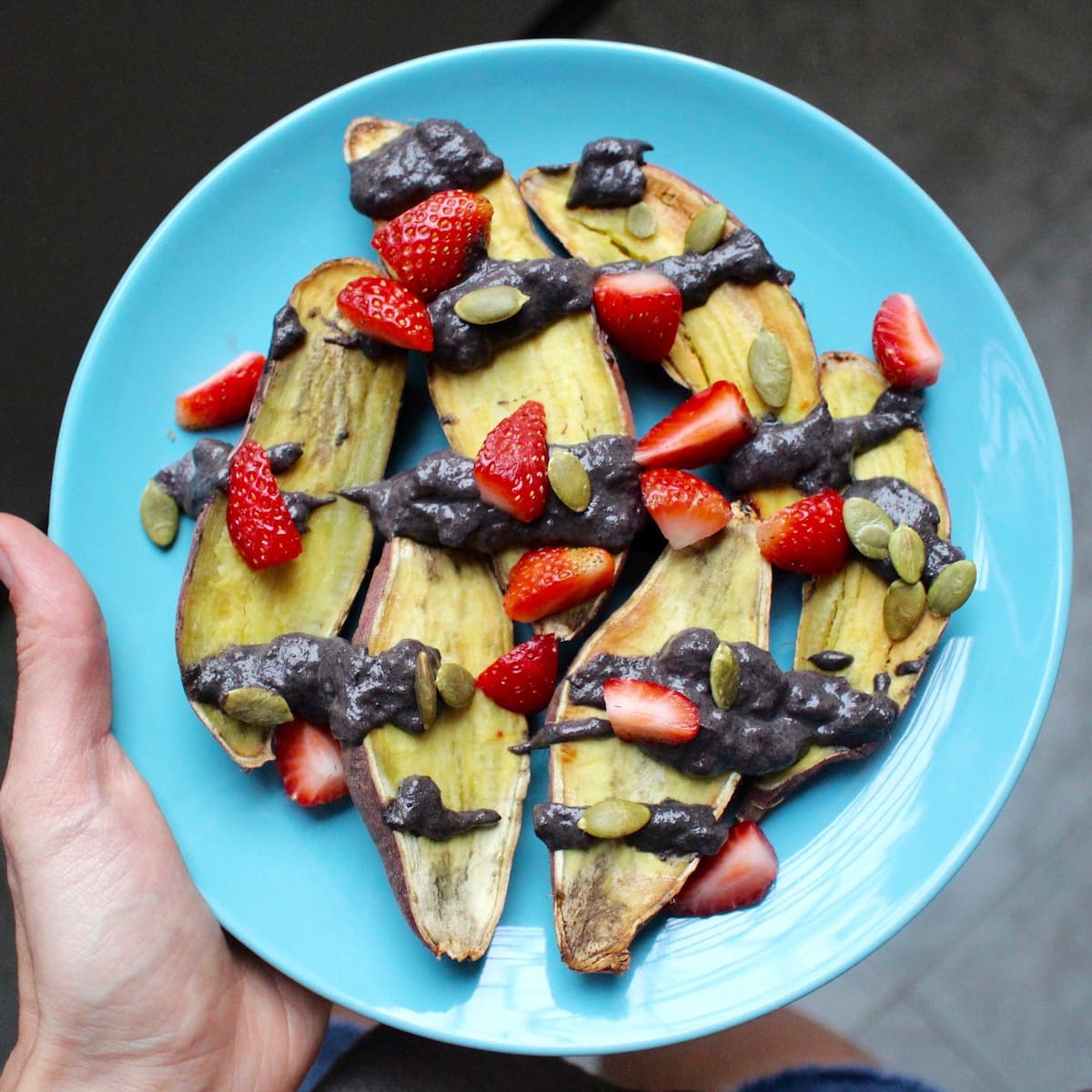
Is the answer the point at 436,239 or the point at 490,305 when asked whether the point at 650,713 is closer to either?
the point at 490,305

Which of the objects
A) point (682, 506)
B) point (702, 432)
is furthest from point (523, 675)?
point (702, 432)

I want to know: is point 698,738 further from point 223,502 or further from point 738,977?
point 223,502

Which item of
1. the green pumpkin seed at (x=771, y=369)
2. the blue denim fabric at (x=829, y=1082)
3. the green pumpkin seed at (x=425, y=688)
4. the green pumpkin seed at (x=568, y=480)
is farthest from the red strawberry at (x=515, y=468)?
the blue denim fabric at (x=829, y=1082)

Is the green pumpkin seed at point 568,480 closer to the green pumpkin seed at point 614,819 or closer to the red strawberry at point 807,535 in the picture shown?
the red strawberry at point 807,535

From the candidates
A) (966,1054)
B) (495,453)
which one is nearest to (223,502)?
(495,453)

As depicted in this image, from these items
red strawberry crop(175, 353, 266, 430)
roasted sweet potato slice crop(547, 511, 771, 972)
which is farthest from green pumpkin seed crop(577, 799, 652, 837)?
red strawberry crop(175, 353, 266, 430)
